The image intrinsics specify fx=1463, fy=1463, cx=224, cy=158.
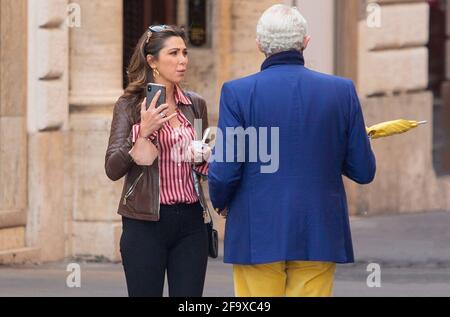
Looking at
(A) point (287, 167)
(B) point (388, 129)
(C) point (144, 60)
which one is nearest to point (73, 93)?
(C) point (144, 60)

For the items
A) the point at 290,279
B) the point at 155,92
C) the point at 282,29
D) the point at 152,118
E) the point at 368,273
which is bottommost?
the point at 368,273

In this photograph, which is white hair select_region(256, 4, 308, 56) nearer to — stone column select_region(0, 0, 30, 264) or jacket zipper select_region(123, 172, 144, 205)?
jacket zipper select_region(123, 172, 144, 205)

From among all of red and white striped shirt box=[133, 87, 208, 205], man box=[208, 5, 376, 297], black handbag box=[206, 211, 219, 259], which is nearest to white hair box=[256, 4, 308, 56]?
man box=[208, 5, 376, 297]

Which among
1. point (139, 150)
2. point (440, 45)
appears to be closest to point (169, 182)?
point (139, 150)

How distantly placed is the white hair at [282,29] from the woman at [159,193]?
0.70 m

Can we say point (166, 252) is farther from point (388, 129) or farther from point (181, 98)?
point (388, 129)

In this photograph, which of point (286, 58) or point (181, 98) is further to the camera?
point (181, 98)

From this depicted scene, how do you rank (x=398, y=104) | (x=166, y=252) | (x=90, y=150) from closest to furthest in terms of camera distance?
1. (x=166, y=252)
2. (x=90, y=150)
3. (x=398, y=104)

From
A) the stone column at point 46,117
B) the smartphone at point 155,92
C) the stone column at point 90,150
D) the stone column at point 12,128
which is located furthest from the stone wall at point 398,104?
the smartphone at point 155,92

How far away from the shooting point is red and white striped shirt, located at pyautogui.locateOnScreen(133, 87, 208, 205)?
654cm

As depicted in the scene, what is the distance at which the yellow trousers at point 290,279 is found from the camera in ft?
19.5

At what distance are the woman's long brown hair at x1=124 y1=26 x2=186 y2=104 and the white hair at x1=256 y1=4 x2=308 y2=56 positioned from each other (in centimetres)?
83

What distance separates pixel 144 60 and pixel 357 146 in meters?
1.24

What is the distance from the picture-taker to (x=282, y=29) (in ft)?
19.6
